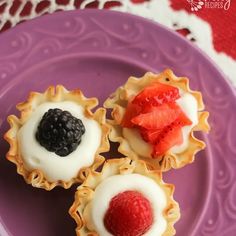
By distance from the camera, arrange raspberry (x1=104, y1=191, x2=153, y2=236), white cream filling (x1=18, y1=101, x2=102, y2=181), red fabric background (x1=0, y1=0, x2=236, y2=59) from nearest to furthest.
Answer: raspberry (x1=104, y1=191, x2=153, y2=236), white cream filling (x1=18, y1=101, x2=102, y2=181), red fabric background (x1=0, y1=0, x2=236, y2=59)

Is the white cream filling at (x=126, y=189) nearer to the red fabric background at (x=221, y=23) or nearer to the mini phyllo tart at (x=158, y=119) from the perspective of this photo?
the mini phyllo tart at (x=158, y=119)

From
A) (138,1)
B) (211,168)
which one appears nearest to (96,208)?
(211,168)

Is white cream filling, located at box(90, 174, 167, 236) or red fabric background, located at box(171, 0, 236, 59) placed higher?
red fabric background, located at box(171, 0, 236, 59)

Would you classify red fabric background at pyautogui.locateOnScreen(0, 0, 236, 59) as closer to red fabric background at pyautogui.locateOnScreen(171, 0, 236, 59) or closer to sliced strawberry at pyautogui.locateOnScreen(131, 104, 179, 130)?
red fabric background at pyautogui.locateOnScreen(171, 0, 236, 59)

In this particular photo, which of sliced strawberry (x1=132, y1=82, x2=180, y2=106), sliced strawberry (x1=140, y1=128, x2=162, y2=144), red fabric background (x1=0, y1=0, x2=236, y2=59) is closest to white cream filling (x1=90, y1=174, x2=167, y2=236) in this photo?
sliced strawberry (x1=140, y1=128, x2=162, y2=144)

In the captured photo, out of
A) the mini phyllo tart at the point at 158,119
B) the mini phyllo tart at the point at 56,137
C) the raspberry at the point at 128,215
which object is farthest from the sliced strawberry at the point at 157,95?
the raspberry at the point at 128,215

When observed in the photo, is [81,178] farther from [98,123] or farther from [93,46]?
[93,46]

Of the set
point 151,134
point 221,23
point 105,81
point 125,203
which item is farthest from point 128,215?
point 221,23
